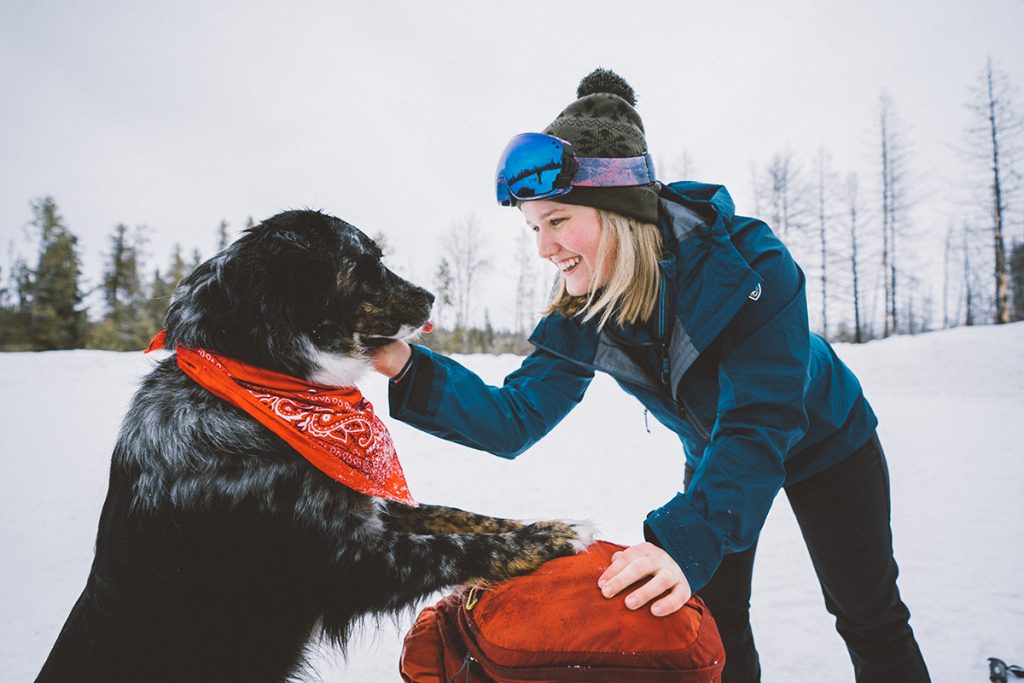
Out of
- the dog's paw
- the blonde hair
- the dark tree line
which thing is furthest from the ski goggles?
the dark tree line

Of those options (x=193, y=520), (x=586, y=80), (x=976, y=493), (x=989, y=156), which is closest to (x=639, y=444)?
(x=976, y=493)

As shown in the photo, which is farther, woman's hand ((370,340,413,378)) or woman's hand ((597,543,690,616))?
woman's hand ((370,340,413,378))

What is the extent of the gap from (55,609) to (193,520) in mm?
2766

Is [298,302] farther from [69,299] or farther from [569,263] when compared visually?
[69,299]

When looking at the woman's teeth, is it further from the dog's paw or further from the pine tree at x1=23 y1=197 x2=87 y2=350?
the pine tree at x1=23 y1=197 x2=87 y2=350

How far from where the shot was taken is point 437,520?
1910 mm

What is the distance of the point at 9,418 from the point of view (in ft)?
26.5

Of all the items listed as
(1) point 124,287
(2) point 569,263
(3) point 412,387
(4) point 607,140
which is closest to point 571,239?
(2) point 569,263

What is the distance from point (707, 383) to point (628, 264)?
0.50m

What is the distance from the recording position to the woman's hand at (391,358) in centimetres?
194

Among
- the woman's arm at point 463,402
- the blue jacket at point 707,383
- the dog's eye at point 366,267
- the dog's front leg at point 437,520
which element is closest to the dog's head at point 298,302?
the dog's eye at point 366,267

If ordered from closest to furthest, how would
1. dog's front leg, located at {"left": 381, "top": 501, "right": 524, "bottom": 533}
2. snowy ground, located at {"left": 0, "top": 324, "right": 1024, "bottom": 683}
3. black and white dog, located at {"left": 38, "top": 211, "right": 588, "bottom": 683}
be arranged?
black and white dog, located at {"left": 38, "top": 211, "right": 588, "bottom": 683} < dog's front leg, located at {"left": 381, "top": 501, "right": 524, "bottom": 533} < snowy ground, located at {"left": 0, "top": 324, "right": 1024, "bottom": 683}

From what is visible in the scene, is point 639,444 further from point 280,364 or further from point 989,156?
point 989,156

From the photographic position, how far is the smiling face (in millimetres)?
1750
